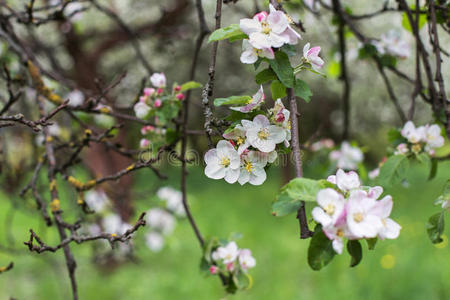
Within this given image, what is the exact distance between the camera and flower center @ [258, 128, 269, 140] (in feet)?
2.74

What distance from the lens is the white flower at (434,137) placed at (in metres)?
1.53

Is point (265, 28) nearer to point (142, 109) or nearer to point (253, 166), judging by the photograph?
point (253, 166)

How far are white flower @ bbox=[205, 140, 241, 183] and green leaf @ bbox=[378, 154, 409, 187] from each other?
774 millimetres

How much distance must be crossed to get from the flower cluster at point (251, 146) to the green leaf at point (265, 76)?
0.03m

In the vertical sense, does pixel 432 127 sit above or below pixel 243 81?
above

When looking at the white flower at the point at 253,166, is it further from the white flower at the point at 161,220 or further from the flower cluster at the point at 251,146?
the white flower at the point at 161,220

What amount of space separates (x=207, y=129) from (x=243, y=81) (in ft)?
28.0

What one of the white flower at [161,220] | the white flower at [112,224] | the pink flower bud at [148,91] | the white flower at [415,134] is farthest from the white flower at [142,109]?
the white flower at [161,220]

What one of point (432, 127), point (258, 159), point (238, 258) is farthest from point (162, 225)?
point (258, 159)

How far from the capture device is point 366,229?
691 millimetres

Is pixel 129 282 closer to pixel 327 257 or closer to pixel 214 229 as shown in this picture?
pixel 214 229

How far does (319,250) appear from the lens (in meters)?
0.77

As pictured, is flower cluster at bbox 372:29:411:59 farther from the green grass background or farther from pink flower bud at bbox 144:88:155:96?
the green grass background

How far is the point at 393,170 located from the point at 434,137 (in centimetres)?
22
